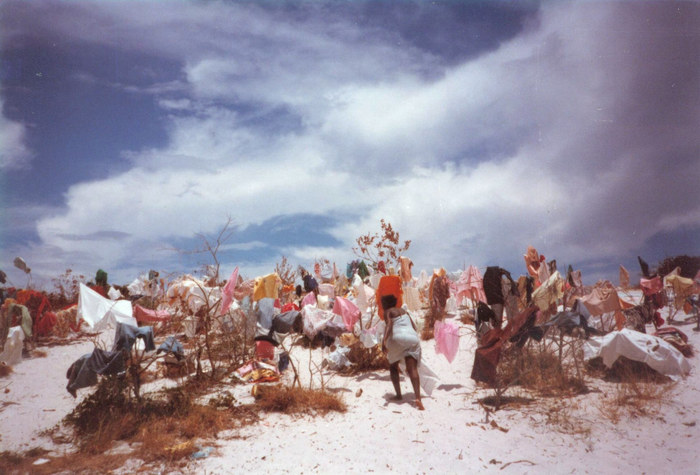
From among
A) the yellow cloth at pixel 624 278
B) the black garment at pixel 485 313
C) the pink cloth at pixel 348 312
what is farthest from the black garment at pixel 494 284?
the yellow cloth at pixel 624 278

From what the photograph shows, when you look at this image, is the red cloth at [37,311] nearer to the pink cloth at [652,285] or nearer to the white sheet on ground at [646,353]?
the white sheet on ground at [646,353]

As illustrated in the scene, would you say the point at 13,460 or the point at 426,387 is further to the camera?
the point at 426,387

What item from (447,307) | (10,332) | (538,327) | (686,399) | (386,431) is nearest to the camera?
(386,431)

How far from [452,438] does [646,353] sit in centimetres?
400

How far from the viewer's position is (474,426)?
16.9ft

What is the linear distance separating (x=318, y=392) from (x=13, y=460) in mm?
3934

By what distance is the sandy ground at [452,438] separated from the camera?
4.15 meters

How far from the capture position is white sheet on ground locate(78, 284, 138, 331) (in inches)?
239

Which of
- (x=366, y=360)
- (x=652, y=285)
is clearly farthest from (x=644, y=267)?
(x=366, y=360)

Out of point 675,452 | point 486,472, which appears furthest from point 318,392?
point 675,452

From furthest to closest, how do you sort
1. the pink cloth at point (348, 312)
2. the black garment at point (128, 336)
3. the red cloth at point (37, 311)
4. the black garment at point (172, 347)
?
the red cloth at point (37, 311) → the pink cloth at point (348, 312) → the black garment at point (172, 347) → the black garment at point (128, 336)

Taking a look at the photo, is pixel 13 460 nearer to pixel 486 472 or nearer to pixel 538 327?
pixel 486 472

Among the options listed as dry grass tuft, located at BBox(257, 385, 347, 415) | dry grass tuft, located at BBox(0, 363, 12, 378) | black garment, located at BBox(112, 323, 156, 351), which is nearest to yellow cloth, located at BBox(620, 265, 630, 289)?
dry grass tuft, located at BBox(257, 385, 347, 415)

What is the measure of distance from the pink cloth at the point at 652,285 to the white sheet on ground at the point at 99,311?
38.5 ft
